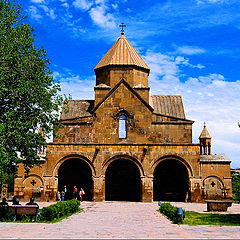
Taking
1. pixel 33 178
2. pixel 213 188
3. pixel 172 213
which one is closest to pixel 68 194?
pixel 33 178

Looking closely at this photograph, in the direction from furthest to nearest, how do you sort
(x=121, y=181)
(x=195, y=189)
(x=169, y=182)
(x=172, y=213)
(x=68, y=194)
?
(x=169, y=182) < (x=121, y=181) < (x=68, y=194) < (x=195, y=189) < (x=172, y=213)

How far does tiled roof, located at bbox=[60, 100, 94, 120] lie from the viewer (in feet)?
82.2

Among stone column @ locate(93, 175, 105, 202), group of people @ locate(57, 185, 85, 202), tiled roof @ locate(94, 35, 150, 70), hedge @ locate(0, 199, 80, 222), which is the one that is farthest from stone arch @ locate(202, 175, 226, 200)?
hedge @ locate(0, 199, 80, 222)

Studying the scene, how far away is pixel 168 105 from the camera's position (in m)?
26.0

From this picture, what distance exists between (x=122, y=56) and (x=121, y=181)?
31.2 feet

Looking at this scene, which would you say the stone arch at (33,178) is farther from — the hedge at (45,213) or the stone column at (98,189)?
the hedge at (45,213)

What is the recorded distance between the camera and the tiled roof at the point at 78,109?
82.2ft

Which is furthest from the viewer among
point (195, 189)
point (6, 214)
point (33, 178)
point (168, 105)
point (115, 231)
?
point (168, 105)

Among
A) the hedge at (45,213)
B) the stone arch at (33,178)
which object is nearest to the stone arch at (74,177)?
the stone arch at (33,178)

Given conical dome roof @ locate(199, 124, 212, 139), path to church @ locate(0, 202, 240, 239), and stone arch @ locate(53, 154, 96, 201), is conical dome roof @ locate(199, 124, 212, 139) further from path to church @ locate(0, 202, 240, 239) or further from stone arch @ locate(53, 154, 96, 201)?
path to church @ locate(0, 202, 240, 239)

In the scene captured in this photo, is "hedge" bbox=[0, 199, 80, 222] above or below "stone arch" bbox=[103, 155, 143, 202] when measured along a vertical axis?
below

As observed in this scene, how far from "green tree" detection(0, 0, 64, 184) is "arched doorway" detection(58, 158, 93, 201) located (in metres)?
8.11

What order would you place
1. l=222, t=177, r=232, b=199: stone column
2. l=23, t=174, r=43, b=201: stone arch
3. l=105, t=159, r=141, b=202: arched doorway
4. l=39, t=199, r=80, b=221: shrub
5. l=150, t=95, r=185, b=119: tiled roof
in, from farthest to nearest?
1. l=150, t=95, r=185, b=119: tiled roof
2. l=222, t=177, r=232, b=199: stone column
3. l=105, t=159, r=141, b=202: arched doorway
4. l=23, t=174, r=43, b=201: stone arch
5. l=39, t=199, r=80, b=221: shrub

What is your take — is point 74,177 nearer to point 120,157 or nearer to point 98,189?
point 98,189
